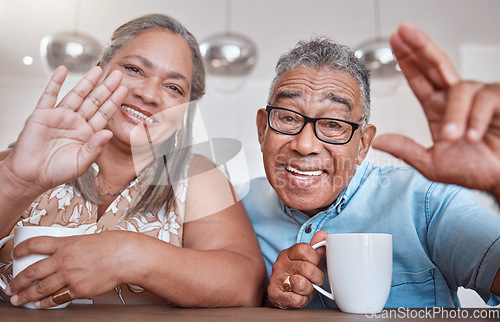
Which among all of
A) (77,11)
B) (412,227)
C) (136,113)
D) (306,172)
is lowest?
(412,227)

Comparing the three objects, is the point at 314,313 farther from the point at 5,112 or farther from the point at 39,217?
the point at 5,112

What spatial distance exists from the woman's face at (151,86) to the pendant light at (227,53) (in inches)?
44.3

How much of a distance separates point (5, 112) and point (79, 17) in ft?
5.67

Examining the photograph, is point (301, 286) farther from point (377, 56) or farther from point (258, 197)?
point (377, 56)

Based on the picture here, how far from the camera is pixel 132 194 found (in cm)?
106

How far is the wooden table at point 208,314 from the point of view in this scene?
0.58 m

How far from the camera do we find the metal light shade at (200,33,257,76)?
7.49ft

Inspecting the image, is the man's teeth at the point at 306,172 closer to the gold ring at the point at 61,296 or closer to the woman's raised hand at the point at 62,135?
the woman's raised hand at the point at 62,135

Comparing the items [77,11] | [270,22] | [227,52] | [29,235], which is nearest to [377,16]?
[270,22]

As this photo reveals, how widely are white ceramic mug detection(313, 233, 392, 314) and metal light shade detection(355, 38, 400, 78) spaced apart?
1.77 metres

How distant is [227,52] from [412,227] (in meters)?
1.58

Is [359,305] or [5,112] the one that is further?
[5,112]

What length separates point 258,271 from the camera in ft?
2.86

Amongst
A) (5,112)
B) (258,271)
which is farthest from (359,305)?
(5,112)
